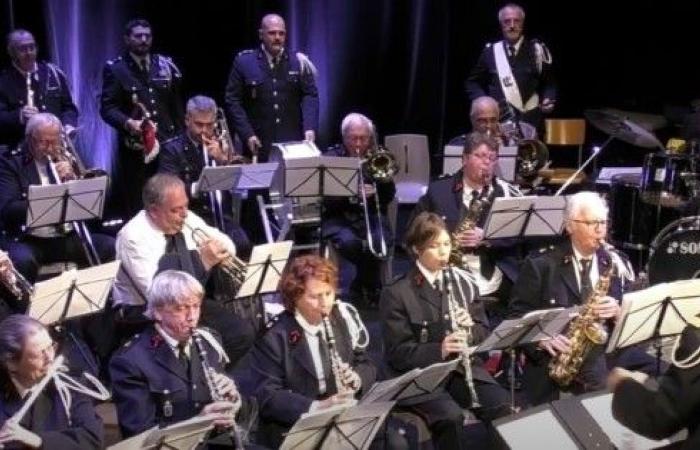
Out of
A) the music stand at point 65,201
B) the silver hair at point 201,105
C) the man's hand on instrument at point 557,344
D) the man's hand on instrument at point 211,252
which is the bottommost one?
the man's hand on instrument at point 557,344

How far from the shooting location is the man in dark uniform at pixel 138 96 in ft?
29.7

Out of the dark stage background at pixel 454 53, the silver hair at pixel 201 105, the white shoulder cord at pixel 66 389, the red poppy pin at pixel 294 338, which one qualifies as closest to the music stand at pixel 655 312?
the red poppy pin at pixel 294 338

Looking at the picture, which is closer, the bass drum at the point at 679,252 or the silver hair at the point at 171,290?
the silver hair at the point at 171,290

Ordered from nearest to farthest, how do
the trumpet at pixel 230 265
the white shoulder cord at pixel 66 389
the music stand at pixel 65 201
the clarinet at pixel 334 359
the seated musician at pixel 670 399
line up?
the seated musician at pixel 670 399
the white shoulder cord at pixel 66 389
the clarinet at pixel 334 359
the trumpet at pixel 230 265
the music stand at pixel 65 201

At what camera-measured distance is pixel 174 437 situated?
454 centimetres

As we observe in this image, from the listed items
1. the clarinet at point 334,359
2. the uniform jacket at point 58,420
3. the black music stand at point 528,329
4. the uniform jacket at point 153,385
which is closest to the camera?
the uniform jacket at point 58,420

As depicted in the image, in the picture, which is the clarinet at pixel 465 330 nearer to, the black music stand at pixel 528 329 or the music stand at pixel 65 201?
the black music stand at pixel 528 329

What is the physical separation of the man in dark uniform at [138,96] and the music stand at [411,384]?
13.5ft

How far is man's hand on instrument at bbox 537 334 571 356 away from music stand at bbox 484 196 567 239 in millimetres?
1268

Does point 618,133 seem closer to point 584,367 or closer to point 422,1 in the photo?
point 422,1

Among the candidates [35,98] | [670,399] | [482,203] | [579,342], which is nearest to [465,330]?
[579,342]

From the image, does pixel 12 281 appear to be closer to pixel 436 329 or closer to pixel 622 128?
pixel 436 329

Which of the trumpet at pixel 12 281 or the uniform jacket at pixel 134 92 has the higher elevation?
the uniform jacket at pixel 134 92

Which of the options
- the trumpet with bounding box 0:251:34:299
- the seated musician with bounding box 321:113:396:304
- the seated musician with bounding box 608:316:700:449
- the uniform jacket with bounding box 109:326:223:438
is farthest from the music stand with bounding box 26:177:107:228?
the seated musician with bounding box 608:316:700:449
